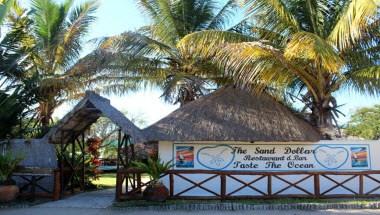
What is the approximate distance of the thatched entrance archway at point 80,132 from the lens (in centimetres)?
1457

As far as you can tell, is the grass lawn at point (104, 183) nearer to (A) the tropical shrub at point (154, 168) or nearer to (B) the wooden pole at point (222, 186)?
(A) the tropical shrub at point (154, 168)

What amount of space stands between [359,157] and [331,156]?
3.11ft

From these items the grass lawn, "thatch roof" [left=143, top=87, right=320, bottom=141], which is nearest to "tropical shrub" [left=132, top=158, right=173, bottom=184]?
"thatch roof" [left=143, top=87, right=320, bottom=141]

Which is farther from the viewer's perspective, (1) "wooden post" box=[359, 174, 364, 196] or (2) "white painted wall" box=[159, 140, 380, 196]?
(2) "white painted wall" box=[159, 140, 380, 196]

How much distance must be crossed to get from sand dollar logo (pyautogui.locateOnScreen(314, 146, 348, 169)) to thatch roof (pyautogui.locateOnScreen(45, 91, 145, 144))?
582 centimetres

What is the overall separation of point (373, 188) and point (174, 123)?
6.75m

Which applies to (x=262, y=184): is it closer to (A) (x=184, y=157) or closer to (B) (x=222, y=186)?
(B) (x=222, y=186)

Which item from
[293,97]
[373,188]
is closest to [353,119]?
[293,97]

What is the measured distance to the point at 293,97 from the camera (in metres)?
19.2

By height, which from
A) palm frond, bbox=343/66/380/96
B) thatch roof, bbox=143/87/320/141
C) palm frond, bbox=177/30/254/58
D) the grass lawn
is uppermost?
palm frond, bbox=177/30/254/58

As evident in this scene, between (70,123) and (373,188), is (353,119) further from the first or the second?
(70,123)

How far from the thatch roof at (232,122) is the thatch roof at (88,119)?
0.87 meters

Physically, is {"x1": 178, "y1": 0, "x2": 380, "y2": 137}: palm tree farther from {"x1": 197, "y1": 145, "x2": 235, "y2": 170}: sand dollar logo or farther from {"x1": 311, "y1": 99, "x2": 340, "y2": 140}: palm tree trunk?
{"x1": 197, "y1": 145, "x2": 235, "y2": 170}: sand dollar logo

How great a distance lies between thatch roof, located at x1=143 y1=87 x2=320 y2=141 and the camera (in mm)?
15250
